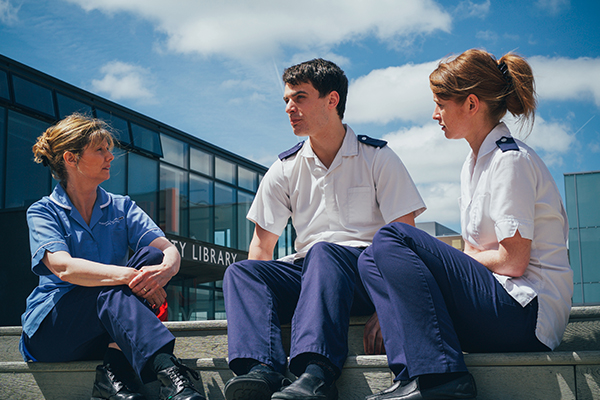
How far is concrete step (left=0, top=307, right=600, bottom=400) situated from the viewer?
1959mm

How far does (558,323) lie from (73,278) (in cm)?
210

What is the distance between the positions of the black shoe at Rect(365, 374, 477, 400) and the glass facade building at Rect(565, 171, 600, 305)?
20807 millimetres

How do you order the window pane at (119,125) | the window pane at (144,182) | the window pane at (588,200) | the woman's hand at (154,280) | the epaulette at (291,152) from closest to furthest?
the woman's hand at (154,280), the epaulette at (291,152), the window pane at (119,125), the window pane at (144,182), the window pane at (588,200)

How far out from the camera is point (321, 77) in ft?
10.8

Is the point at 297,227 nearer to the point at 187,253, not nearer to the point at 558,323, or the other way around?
the point at 558,323

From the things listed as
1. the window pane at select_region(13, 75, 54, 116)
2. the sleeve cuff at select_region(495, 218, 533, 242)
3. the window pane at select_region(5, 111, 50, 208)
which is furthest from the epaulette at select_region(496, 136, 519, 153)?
the window pane at select_region(13, 75, 54, 116)

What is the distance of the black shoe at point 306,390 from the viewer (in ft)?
6.23

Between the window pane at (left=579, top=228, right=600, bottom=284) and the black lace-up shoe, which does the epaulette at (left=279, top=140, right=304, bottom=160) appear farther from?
the window pane at (left=579, top=228, right=600, bottom=284)

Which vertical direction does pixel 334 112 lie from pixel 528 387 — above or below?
above

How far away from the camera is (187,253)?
1598cm

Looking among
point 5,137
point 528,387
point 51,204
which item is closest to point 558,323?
point 528,387

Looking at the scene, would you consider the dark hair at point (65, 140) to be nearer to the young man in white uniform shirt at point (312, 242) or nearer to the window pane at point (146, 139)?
the young man in white uniform shirt at point (312, 242)

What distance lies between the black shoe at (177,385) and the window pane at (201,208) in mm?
15588

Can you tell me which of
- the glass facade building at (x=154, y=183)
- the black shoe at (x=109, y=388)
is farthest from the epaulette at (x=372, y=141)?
the glass facade building at (x=154, y=183)
